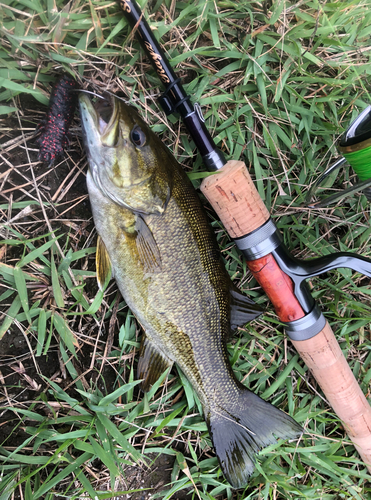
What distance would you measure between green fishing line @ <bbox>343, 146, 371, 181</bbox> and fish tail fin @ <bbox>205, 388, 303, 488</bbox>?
150cm

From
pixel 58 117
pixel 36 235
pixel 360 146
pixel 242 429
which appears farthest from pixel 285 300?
pixel 58 117

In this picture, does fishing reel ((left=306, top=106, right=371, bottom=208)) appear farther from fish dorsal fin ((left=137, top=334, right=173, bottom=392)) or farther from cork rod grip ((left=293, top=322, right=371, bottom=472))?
fish dorsal fin ((left=137, top=334, right=173, bottom=392))

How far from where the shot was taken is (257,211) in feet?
6.26

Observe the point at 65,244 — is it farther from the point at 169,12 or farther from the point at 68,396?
the point at 169,12

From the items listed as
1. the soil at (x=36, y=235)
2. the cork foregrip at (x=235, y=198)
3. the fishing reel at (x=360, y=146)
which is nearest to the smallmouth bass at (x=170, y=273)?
the cork foregrip at (x=235, y=198)

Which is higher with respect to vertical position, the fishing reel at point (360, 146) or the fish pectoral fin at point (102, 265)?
the fishing reel at point (360, 146)

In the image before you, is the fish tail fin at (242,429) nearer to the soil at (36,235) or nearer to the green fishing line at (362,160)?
the soil at (36,235)

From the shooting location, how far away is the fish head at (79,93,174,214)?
65.2 inches

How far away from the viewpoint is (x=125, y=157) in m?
1.70

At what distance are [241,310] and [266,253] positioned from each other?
41 centimetres

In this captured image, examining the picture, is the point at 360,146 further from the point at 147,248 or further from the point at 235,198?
the point at 147,248

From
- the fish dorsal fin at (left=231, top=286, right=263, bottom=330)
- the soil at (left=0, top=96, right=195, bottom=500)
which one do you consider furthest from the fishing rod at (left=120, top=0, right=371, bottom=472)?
the soil at (left=0, top=96, right=195, bottom=500)

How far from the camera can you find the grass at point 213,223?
187 cm

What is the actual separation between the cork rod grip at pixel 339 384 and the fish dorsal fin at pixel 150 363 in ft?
2.88
